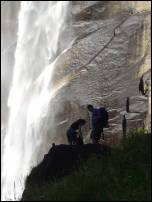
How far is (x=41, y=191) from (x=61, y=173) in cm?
165

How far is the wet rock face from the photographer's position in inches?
969

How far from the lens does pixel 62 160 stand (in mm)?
12406

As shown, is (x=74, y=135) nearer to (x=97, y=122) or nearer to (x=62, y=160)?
(x=97, y=122)

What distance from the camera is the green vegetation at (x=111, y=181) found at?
9.48m

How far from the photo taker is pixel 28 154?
2733cm

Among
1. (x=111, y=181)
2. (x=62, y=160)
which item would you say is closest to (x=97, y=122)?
(x=62, y=160)

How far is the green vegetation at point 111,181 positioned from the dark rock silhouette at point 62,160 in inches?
26.1

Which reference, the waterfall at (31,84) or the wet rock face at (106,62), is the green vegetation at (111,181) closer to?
the wet rock face at (106,62)

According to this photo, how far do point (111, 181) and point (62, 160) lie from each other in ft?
8.38

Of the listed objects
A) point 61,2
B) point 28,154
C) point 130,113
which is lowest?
point 28,154

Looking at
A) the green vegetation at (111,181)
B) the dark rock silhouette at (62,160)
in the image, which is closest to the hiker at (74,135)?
the dark rock silhouette at (62,160)

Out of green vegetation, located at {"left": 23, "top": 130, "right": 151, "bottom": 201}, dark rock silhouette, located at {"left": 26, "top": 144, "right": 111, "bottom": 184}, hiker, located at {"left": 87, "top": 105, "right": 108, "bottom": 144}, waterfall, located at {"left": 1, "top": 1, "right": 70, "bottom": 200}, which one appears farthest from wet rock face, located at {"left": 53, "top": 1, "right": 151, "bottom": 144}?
green vegetation, located at {"left": 23, "top": 130, "right": 151, "bottom": 201}

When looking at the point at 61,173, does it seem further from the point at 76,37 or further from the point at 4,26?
the point at 4,26

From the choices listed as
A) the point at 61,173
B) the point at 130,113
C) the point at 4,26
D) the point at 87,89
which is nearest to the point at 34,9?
the point at 4,26
